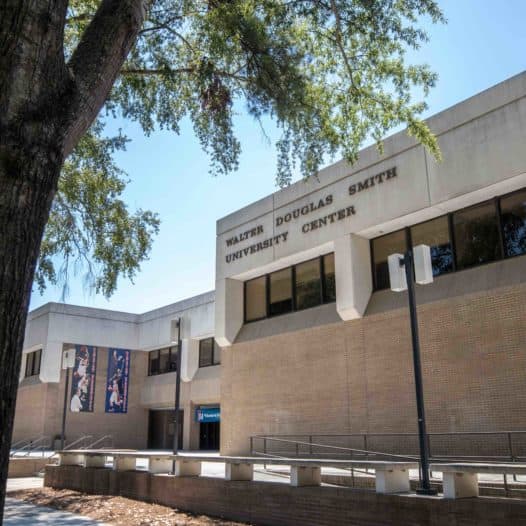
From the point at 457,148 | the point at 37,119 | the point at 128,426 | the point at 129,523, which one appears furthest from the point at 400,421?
the point at 128,426

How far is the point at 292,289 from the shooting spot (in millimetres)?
23094

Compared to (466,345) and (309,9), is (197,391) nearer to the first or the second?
(466,345)

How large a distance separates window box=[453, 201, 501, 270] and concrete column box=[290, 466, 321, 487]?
878 centimetres

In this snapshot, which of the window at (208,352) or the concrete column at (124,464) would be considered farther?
the window at (208,352)

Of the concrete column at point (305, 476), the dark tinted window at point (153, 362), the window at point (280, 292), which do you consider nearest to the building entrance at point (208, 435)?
the dark tinted window at point (153, 362)

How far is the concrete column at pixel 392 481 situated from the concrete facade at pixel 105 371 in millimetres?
26551

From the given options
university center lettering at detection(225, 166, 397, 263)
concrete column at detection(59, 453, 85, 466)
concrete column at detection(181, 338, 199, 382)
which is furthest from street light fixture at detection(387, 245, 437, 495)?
concrete column at detection(181, 338, 199, 382)

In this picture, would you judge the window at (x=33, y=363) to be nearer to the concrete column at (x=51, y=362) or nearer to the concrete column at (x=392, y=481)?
the concrete column at (x=51, y=362)

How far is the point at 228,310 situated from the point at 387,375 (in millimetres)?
8643

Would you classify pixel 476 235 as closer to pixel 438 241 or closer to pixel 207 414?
pixel 438 241

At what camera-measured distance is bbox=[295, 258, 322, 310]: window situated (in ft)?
72.3

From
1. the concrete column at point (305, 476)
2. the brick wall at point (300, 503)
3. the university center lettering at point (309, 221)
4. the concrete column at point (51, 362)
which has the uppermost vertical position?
the university center lettering at point (309, 221)

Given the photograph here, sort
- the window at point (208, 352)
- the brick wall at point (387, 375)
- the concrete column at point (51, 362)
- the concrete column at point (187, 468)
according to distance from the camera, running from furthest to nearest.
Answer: the concrete column at point (51, 362)
the window at point (208, 352)
the brick wall at point (387, 375)
the concrete column at point (187, 468)

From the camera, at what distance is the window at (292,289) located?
21719 mm
